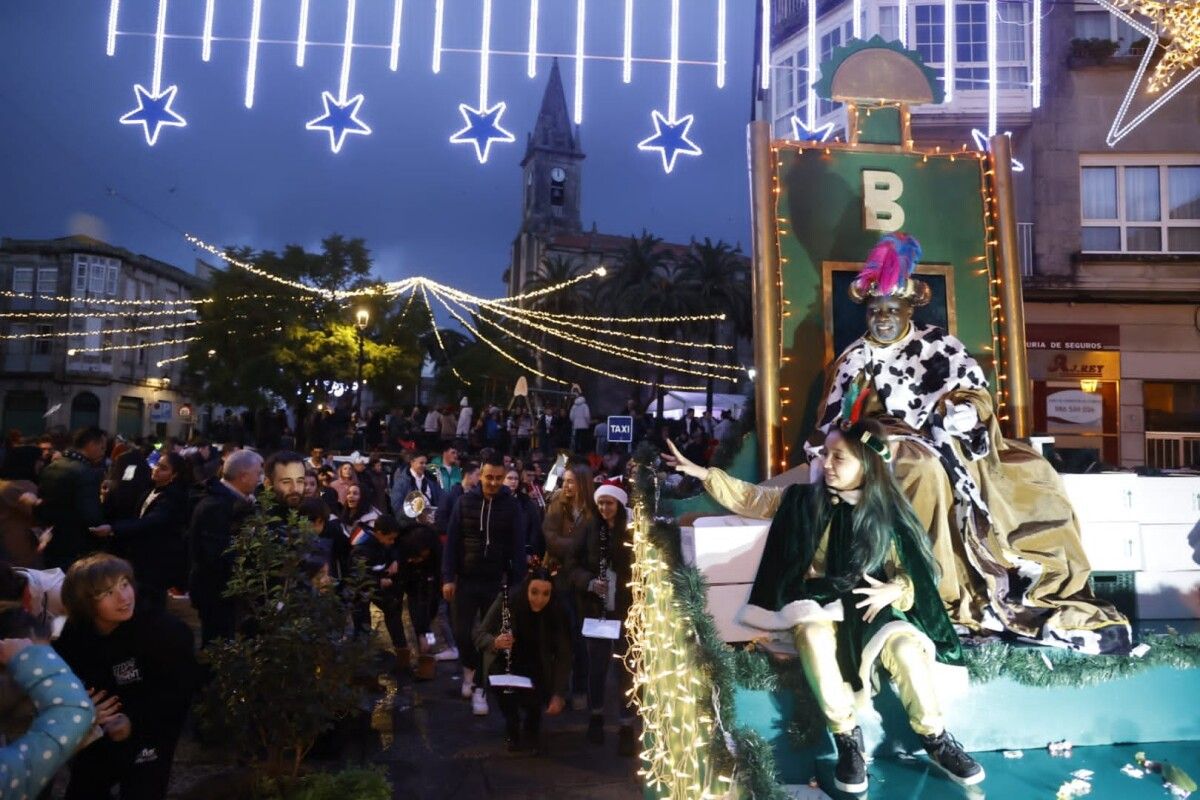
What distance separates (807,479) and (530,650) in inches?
87.0

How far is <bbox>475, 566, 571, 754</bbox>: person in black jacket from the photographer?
5809 millimetres

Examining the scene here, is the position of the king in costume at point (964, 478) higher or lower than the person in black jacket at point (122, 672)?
higher

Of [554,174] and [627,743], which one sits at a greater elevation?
[554,174]

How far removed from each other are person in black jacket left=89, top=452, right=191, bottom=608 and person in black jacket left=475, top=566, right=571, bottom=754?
2.46m

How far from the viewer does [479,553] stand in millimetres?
6664

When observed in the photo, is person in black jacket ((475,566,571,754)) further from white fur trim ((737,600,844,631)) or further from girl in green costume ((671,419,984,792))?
white fur trim ((737,600,844,631))

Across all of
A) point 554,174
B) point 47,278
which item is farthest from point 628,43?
point 554,174

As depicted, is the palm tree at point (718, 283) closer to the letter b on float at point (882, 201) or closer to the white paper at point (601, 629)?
the letter b on float at point (882, 201)

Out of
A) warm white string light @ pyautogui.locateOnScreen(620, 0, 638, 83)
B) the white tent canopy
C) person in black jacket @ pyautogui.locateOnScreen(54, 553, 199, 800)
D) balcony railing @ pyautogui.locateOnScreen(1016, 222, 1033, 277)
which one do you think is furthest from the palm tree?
person in black jacket @ pyautogui.locateOnScreen(54, 553, 199, 800)

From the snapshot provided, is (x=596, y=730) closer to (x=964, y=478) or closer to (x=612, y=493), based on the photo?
(x=612, y=493)

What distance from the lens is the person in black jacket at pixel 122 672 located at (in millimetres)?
3314

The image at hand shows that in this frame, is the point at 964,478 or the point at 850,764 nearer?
the point at 850,764

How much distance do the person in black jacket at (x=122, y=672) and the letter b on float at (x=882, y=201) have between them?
6.04 m

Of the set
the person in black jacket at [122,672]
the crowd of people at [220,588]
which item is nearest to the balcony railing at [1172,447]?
the crowd of people at [220,588]
